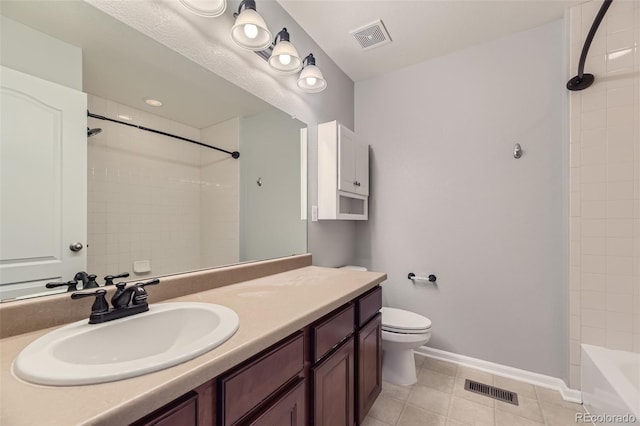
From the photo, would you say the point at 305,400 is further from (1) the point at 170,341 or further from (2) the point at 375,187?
(2) the point at 375,187

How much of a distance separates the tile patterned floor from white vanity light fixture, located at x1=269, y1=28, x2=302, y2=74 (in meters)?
2.09

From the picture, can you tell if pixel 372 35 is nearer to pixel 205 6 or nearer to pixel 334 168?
pixel 334 168

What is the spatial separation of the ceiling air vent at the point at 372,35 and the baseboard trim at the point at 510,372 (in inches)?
97.8

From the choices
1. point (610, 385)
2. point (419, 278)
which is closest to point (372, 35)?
point (419, 278)

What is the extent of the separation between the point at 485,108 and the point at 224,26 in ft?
6.23

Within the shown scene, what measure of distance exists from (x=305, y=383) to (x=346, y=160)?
5.00 ft

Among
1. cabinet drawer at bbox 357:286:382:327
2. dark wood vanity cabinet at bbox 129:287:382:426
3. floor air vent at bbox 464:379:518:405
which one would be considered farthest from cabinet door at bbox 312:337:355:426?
floor air vent at bbox 464:379:518:405

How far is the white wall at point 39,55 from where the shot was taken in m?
0.74

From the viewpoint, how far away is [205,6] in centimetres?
114

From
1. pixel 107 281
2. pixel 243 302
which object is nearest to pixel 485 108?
pixel 243 302

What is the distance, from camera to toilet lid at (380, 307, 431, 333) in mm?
1767

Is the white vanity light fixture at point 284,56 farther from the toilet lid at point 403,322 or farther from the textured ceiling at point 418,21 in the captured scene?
the toilet lid at point 403,322

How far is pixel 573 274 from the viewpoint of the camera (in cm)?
169

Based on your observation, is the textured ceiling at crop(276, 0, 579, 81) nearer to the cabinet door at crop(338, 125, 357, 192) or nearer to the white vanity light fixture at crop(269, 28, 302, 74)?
the white vanity light fixture at crop(269, 28, 302, 74)
